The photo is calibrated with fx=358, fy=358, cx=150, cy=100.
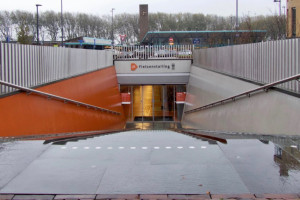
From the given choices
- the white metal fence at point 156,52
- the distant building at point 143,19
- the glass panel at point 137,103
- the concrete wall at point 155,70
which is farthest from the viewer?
the distant building at point 143,19

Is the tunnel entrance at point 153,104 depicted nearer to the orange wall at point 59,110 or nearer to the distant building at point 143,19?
the orange wall at point 59,110

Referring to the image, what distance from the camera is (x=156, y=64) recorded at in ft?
85.9

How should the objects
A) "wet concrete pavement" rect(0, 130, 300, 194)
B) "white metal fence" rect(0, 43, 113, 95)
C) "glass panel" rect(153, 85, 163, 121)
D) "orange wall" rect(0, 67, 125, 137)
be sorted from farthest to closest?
"glass panel" rect(153, 85, 163, 121), "white metal fence" rect(0, 43, 113, 95), "orange wall" rect(0, 67, 125, 137), "wet concrete pavement" rect(0, 130, 300, 194)

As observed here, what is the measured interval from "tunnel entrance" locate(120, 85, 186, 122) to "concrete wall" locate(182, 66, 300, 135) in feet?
35.6

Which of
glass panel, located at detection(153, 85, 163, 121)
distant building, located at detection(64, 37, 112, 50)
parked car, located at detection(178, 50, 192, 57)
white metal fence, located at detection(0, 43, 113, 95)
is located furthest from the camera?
distant building, located at detection(64, 37, 112, 50)

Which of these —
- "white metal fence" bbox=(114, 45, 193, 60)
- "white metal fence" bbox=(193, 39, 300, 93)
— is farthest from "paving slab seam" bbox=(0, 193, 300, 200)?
"white metal fence" bbox=(114, 45, 193, 60)

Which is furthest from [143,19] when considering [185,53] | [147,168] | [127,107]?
[147,168]

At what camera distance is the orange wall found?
335 inches

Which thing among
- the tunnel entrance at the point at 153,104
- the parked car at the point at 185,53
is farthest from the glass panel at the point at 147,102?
the parked car at the point at 185,53

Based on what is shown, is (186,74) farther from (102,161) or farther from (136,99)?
(102,161)

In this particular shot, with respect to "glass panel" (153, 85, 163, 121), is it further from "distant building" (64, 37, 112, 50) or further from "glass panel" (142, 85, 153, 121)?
"distant building" (64, 37, 112, 50)

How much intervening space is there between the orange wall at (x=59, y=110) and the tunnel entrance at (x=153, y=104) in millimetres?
9598

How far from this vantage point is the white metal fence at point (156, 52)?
86.2 feet

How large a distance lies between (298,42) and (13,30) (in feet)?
210
